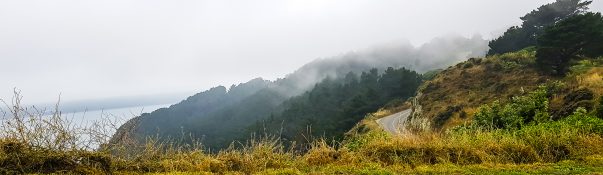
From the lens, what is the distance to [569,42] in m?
34.8

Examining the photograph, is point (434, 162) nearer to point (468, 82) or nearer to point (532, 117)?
point (532, 117)

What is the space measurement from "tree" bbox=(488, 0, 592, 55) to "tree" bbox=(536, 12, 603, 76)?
24603mm

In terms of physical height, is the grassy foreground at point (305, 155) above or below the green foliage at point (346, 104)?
above

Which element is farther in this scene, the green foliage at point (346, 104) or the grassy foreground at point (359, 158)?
the green foliage at point (346, 104)

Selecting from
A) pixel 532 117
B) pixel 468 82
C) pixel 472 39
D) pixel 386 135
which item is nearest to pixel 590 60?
pixel 468 82

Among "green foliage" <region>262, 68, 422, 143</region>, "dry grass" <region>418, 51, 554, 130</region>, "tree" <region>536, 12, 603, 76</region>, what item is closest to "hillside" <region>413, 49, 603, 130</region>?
"dry grass" <region>418, 51, 554, 130</region>

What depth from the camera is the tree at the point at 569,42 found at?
3469cm

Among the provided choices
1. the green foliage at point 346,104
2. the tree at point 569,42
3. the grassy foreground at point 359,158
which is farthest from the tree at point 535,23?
the grassy foreground at point 359,158

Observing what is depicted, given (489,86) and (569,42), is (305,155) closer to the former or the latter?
(569,42)

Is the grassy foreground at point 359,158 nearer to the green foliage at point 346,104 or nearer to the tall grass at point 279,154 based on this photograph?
the tall grass at point 279,154

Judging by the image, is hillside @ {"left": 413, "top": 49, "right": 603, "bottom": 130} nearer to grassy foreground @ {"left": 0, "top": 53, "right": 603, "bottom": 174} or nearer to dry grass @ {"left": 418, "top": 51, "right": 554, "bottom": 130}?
dry grass @ {"left": 418, "top": 51, "right": 554, "bottom": 130}

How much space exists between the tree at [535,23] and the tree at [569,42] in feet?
80.7

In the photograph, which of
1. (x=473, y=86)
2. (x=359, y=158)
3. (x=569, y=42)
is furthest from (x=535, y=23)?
(x=359, y=158)

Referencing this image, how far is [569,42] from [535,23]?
3228 cm
